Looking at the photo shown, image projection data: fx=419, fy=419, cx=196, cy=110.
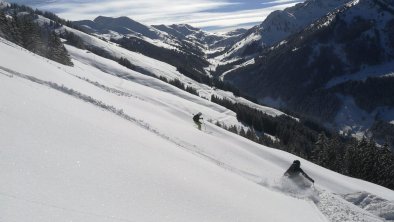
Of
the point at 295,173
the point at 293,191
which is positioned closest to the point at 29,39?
the point at 295,173

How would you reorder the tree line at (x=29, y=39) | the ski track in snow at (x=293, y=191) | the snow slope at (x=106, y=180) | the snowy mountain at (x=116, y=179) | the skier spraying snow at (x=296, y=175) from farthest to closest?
the tree line at (x=29, y=39) < the skier spraying snow at (x=296, y=175) < the ski track in snow at (x=293, y=191) < the snowy mountain at (x=116, y=179) < the snow slope at (x=106, y=180)

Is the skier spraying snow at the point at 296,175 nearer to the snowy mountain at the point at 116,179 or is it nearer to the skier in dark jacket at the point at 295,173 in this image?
the skier in dark jacket at the point at 295,173

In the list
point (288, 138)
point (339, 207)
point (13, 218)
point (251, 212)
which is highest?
point (13, 218)

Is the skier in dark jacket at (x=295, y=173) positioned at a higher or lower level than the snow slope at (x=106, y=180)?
lower

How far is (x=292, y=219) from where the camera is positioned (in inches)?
780

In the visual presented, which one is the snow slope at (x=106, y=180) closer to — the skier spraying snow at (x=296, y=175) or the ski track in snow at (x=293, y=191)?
the ski track in snow at (x=293, y=191)

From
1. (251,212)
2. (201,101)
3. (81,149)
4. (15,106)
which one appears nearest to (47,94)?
(15,106)

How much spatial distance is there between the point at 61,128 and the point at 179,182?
515cm

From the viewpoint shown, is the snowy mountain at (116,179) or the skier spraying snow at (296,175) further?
the skier spraying snow at (296,175)

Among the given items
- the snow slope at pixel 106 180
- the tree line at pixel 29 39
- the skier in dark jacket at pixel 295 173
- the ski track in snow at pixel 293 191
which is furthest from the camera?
the tree line at pixel 29 39

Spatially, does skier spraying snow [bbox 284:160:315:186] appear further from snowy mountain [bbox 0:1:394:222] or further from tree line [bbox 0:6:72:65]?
tree line [bbox 0:6:72:65]

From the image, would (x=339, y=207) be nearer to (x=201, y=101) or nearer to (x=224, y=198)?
(x=224, y=198)

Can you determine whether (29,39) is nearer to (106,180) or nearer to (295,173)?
(295,173)

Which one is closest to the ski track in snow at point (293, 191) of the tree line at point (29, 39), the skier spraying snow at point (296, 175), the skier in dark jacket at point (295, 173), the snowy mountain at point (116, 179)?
the snowy mountain at point (116, 179)
